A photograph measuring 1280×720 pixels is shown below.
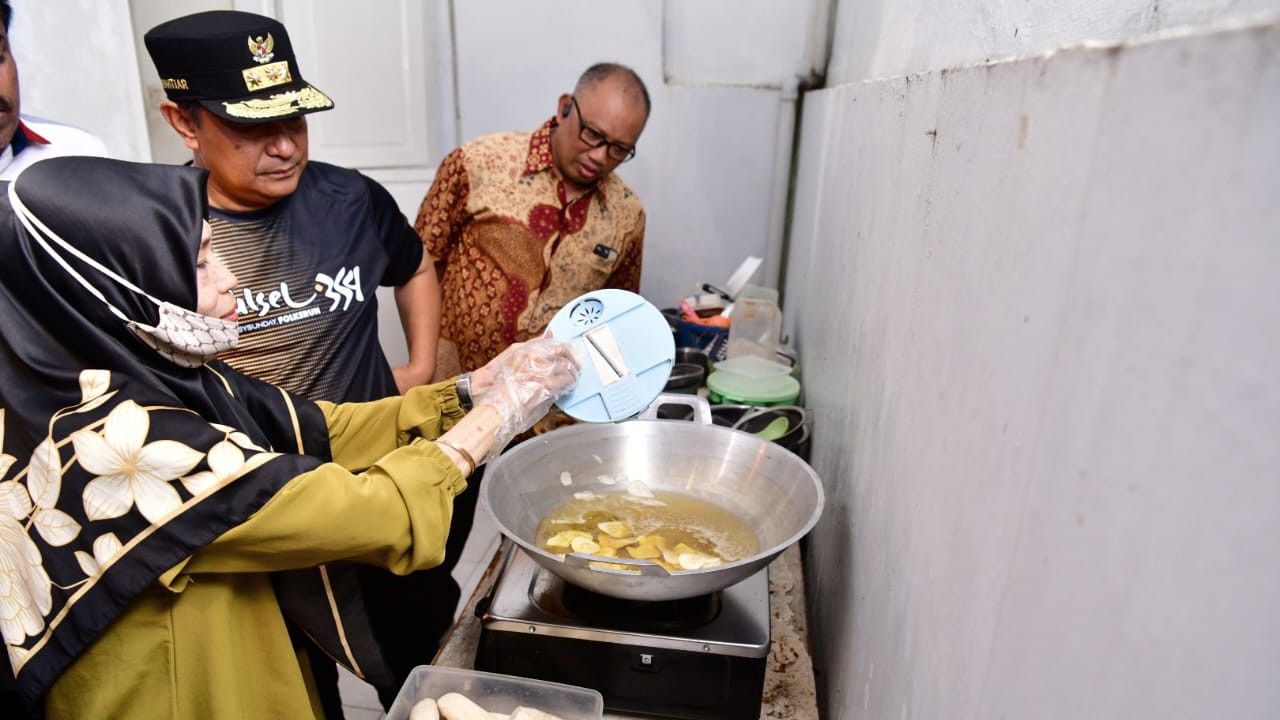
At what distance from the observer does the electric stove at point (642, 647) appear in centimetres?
102

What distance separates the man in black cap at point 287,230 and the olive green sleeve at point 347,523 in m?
0.27

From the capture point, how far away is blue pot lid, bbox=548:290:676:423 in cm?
134

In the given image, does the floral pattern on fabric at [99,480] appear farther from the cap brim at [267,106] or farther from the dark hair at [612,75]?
the dark hair at [612,75]

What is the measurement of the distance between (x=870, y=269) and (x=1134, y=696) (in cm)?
90

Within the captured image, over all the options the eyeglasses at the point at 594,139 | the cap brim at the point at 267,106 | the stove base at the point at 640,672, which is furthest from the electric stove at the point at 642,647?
the eyeglasses at the point at 594,139

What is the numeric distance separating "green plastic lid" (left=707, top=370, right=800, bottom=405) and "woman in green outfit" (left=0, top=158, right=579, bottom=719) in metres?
1.06

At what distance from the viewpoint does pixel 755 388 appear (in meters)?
2.00

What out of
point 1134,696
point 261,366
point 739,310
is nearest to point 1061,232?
point 1134,696

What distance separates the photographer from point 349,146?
3240mm

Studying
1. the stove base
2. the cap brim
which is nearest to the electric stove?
the stove base

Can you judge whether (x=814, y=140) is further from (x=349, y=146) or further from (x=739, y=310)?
(x=349, y=146)

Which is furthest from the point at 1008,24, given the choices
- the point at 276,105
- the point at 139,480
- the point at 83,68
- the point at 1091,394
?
the point at 83,68

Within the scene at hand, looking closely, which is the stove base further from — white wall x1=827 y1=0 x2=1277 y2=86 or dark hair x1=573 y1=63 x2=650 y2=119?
dark hair x1=573 y1=63 x2=650 y2=119

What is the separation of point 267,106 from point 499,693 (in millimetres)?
1206
